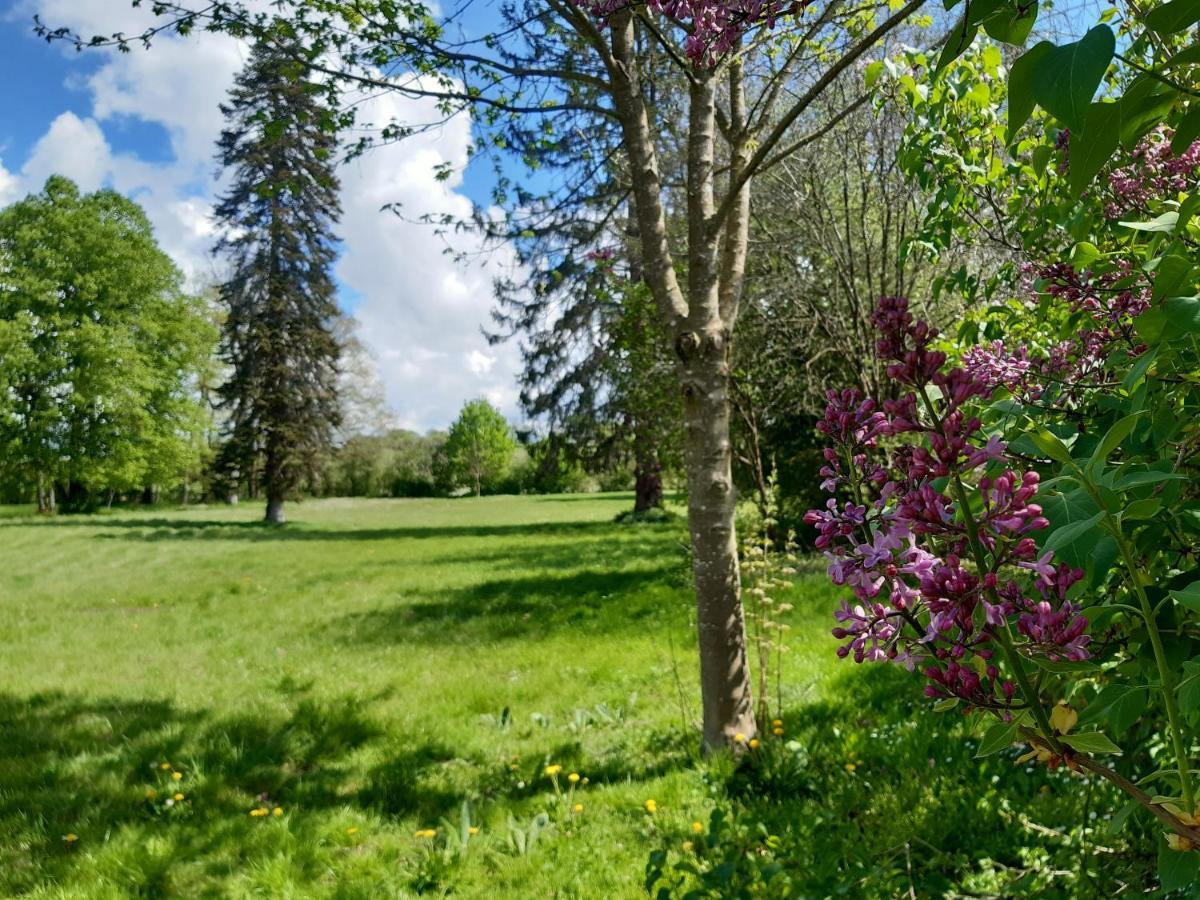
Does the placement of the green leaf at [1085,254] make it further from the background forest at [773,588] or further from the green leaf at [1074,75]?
the green leaf at [1074,75]

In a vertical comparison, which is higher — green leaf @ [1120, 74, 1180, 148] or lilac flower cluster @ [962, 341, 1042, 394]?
green leaf @ [1120, 74, 1180, 148]

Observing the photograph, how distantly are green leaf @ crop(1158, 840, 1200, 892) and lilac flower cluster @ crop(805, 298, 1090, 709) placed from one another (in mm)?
275

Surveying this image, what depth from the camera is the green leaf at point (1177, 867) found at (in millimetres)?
1008

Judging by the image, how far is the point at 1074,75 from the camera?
2.74 feet

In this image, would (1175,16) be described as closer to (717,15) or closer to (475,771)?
(717,15)

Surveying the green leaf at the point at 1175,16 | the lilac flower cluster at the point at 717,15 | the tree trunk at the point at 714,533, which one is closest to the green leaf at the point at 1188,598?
the green leaf at the point at 1175,16

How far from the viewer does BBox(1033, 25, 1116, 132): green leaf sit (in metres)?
0.81

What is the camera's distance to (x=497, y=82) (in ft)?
15.2

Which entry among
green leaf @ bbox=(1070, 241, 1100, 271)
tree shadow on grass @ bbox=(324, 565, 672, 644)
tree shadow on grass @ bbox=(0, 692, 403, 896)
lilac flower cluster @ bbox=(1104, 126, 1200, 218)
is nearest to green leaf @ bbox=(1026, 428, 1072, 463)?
green leaf @ bbox=(1070, 241, 1100, 271)

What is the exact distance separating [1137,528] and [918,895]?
2.35 m

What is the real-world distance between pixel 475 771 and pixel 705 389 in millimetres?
2852

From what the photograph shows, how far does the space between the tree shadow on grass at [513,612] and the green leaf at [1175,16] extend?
767 centimetres

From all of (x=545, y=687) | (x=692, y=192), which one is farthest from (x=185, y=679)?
(x=692, y=192)

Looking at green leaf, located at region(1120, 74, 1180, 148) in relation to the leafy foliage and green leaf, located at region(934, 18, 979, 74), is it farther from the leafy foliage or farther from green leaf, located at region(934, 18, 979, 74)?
the leafy foliage
